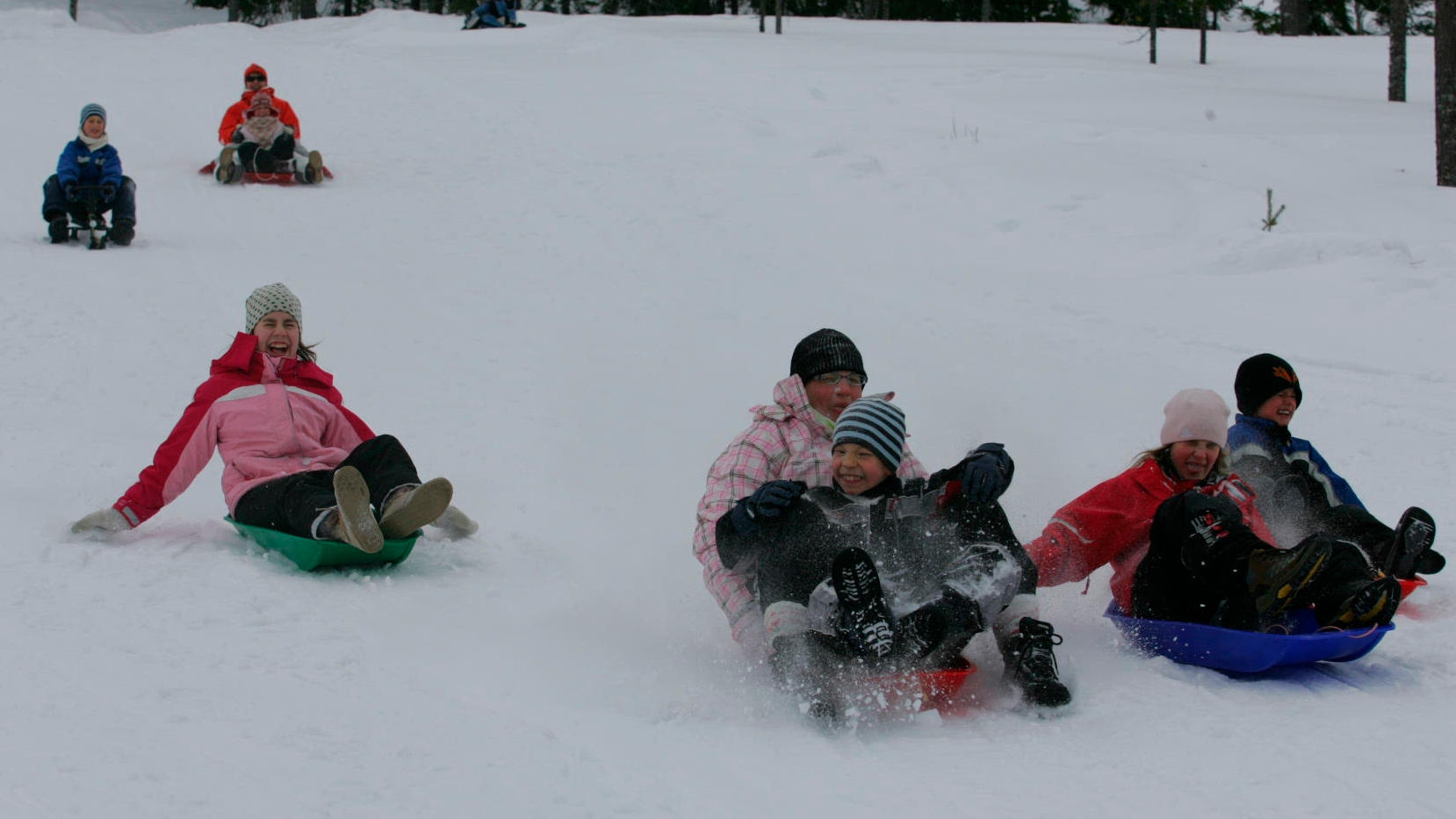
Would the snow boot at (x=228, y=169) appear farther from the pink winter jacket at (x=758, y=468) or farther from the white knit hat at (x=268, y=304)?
the pink winter jacket at (x=758, y=468)

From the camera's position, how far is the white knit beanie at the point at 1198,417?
4.36 meters

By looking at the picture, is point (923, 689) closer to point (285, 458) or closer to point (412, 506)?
point (412, 506)

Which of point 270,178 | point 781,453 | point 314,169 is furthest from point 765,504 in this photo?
point 270,178

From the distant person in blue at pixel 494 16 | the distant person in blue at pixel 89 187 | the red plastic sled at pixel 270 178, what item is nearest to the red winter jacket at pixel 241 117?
the red plastic sled at pixel 270 178

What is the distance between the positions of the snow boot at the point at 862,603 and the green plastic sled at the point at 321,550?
1.72 metres

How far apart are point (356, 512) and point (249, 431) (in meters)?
0.85

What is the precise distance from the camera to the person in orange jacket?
1295cm

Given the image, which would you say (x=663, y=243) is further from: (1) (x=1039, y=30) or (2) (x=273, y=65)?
(1) (x=1039, y=30)

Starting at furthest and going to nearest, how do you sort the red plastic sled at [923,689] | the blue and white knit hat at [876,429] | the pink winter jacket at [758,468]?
the pink winter jacket at [758,468] → the blue and white knit hat at [876,429] → the red plastic sled at [923,689]

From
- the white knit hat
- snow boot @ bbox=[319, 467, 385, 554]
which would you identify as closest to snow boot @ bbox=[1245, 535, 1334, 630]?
snow boot @ bbox=[319, 467, 385, 554]

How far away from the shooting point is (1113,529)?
4.29 m

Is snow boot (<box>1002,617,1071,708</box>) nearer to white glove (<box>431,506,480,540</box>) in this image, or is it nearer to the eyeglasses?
the eyeglasses

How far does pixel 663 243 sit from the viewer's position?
10375mm

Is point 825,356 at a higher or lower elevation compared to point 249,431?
higher
